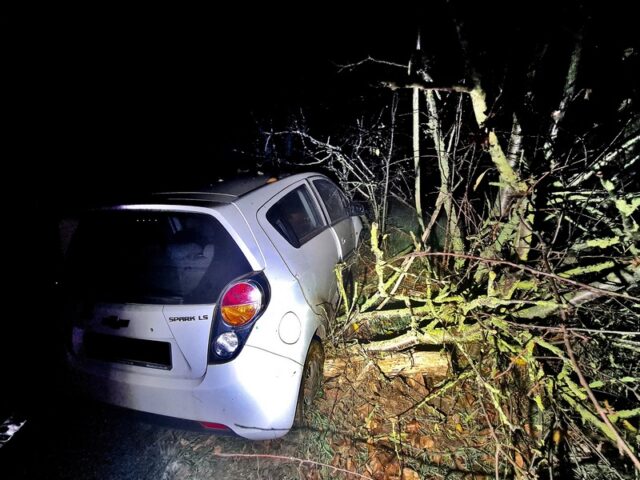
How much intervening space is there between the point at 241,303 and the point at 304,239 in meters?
0.96

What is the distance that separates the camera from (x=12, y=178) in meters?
5.08

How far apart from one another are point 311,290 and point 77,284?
1709mm

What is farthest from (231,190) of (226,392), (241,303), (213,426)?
(213,426)

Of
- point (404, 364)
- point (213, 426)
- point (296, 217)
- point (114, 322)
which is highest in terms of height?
point (296, 217)

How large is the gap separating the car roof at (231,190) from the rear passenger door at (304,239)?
0.30 ft

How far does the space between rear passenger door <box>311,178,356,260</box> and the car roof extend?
1.82 ft

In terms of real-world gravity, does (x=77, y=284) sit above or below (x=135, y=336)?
above

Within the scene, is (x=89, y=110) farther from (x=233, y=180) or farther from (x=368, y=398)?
(x=368, y=398)

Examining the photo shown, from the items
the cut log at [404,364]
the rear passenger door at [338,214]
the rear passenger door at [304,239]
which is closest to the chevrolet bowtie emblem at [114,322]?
the rear passenger door at [304,239]

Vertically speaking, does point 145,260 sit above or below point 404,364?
above

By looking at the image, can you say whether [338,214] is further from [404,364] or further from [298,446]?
[298,446]

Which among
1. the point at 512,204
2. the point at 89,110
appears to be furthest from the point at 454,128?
the point at 89,110

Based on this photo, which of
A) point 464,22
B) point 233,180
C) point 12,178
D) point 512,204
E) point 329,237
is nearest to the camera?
point 464,22

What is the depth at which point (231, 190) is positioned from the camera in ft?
8.30
